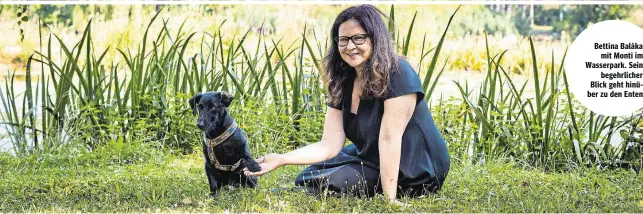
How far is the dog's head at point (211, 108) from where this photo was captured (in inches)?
131

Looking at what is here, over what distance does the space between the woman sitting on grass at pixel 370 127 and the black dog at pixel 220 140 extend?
11 centimetres

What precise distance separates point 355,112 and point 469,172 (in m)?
1.16

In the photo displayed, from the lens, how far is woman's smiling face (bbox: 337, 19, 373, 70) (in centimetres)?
351

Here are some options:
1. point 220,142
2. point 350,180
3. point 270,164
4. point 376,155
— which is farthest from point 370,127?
point 220,142

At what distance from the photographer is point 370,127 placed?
12.2ft

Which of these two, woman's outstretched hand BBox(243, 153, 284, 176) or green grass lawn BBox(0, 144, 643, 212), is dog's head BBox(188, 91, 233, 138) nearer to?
woman's outstretched hand BBox(243, 153, 284, 176)

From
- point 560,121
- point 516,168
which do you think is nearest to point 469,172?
point 516,168

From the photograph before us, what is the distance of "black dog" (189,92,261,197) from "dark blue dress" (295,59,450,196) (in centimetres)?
44

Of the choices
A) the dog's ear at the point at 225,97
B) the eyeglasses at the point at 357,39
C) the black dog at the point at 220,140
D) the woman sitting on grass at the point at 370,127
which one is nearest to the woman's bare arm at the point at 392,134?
the woman sitting on grass at the point at 370,127

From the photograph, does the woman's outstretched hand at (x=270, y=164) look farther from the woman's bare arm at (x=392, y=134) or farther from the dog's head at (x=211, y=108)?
the woman's bare arm at (x=392, y=134)

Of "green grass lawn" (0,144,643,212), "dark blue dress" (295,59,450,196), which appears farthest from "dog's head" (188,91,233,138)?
"dark blue dress" (295,59,450,196)

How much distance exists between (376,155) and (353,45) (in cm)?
57

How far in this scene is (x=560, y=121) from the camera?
16.9 ft

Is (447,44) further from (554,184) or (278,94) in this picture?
(554,184)
